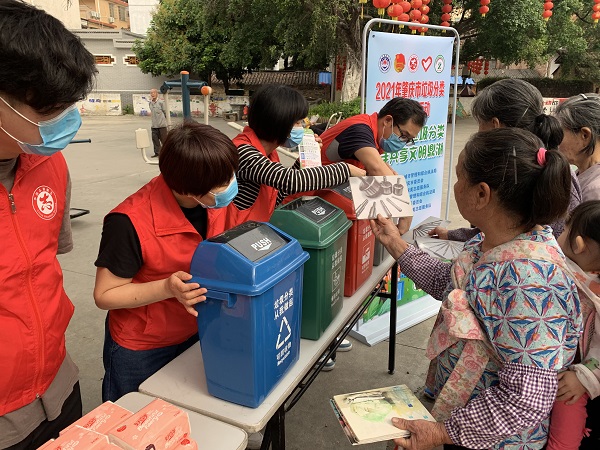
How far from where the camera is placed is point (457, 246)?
1842mm

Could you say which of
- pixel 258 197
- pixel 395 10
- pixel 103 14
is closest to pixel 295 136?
pixel 258 197

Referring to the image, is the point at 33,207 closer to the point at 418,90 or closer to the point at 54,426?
the point at 54,426

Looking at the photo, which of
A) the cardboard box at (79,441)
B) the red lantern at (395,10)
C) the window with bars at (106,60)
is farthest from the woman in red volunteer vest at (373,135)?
the window with bars at (106,60)

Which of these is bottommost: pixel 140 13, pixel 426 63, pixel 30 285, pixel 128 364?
pixel 128 364

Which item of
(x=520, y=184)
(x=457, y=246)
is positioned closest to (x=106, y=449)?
(x=520, y=184)

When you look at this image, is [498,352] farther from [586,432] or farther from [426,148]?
[426,148]

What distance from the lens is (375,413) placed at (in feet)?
3.94

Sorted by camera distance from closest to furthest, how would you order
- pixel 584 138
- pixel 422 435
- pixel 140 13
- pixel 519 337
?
1. pixel 519 337
2. pixel 422 435
3. pixel 584 138
4. pixel 140 13

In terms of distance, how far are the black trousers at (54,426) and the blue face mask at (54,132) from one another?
709 millimetres

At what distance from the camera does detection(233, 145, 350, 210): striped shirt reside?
66.4 inches

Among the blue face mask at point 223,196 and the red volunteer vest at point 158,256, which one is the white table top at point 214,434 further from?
the blue face mask at point 223,196

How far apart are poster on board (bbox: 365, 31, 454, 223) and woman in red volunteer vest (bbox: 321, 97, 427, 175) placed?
390 millimetres

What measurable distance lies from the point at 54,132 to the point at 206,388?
0.75 meters

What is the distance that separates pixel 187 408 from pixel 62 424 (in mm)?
394
